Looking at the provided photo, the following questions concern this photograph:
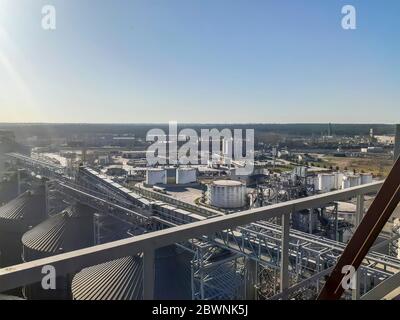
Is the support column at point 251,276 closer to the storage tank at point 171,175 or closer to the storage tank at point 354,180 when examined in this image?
the storage tank at point 354,180

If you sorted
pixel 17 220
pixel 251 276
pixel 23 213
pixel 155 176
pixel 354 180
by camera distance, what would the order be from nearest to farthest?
1. pixel 251 276
2. pixel 17 220
3. pixel 23 213
4. pixel 354 180
5. pixel 155 176

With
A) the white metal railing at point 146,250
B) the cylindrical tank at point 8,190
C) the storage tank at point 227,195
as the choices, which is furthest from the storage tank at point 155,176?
the white metal railing at point 146,250

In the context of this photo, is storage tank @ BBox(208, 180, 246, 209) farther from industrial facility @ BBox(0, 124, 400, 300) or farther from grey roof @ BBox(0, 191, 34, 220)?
grey roof @ BBox(0, 191, 34, 220)

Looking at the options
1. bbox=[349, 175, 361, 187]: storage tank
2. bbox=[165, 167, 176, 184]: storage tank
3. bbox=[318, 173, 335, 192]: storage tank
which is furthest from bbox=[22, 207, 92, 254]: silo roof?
bbox=[165, 167, 176, 184]: storage tank

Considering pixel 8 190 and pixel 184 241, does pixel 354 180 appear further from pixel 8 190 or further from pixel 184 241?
pixel 184 241

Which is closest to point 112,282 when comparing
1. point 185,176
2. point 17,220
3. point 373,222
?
point 373,222
